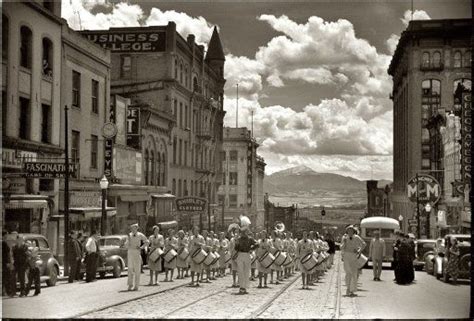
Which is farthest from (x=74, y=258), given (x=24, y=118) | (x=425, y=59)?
(x=425, y=59)

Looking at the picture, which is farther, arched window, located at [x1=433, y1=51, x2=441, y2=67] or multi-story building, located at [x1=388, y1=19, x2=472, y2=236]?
arched window, located at [x1=433, y1=51, x2=441, y2=67]

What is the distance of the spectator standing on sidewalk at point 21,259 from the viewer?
18.0m

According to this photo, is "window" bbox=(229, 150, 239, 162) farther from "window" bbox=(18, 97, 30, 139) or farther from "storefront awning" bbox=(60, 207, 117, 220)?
"window" bbox=(18, 97, 30, 139)

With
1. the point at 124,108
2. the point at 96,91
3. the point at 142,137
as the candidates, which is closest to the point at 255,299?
the point at 96,91

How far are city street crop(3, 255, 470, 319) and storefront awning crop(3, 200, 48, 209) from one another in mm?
4708

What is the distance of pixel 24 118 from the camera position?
2767 cm

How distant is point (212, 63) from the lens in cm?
6706

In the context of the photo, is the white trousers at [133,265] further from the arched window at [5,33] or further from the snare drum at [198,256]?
the arched window at [5,33]

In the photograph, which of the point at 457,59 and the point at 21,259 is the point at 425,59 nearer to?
the point at 457,59

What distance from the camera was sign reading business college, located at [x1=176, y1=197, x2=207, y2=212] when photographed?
48.3 metres

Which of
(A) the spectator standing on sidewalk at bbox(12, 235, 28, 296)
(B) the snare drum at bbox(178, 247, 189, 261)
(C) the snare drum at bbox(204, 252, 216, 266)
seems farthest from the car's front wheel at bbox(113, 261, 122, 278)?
(A) the spectator standing on sidewalk at bbox(12, 235, 28, 296)

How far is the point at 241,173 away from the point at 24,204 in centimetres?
7389

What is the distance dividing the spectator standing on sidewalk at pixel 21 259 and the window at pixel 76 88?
16230 mm

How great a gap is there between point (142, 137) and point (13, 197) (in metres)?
20.6
